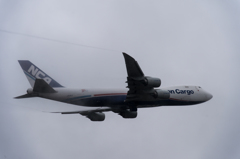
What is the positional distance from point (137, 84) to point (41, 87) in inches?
382

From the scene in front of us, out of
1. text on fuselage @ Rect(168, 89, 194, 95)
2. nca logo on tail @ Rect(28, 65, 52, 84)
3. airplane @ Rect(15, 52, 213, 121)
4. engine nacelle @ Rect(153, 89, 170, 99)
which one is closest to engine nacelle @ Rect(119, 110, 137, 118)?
airplane @ Rect(15, 52, 213, 121)

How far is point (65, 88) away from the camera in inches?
1352

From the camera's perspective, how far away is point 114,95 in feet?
117

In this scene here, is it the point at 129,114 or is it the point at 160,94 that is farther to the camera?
the point at 129,114

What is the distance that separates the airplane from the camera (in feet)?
104

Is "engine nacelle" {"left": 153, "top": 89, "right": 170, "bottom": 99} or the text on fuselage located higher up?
the text on fuselage

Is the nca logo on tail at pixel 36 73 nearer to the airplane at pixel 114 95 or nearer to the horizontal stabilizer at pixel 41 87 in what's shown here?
the airplane at pixel 114 95

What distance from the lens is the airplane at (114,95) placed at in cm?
3158

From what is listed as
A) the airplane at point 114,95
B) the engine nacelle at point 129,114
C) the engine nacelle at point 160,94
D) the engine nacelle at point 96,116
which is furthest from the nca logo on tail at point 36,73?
Answer: the engine nacelle at point 160,94

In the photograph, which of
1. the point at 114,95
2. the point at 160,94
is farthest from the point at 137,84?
the point at 114,95

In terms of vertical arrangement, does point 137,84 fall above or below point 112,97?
above

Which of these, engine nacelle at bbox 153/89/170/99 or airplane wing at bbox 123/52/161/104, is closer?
airplane wing at bbox 123/52/161/104

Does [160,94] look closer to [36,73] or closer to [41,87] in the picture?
[41,87]

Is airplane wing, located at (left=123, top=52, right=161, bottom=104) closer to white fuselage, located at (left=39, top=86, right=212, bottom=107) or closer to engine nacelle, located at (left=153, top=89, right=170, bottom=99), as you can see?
engine nacelle, located at (left=153, top=89, right=170, bottom=99)
